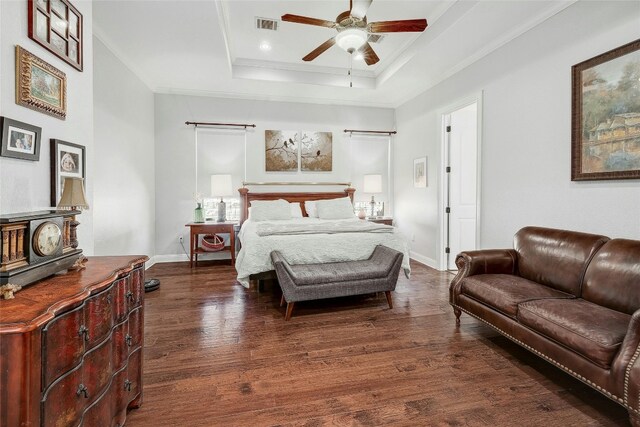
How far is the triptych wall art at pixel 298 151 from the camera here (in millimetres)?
5668

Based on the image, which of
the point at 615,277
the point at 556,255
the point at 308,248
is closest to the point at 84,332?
the point at 308,248

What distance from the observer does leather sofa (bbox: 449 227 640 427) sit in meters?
1.61

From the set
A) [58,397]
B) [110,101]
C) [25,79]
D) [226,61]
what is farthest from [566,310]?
[110,101]

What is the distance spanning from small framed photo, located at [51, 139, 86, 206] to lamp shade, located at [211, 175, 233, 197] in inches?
125

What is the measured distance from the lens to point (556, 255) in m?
2.53

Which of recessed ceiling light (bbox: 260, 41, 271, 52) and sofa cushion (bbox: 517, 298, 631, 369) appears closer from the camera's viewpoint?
sofa cushion (bbox: 517, 298, 631, 369)

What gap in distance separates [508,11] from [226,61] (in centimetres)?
332

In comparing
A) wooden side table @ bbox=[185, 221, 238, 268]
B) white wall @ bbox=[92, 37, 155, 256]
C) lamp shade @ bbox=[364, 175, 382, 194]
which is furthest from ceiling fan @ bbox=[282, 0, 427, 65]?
wooden side table @ bbox=[185, 221, 238, 268]

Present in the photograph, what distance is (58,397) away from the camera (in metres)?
1.03

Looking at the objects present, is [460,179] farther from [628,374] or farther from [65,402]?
[65,402]

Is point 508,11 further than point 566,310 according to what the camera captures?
Yes

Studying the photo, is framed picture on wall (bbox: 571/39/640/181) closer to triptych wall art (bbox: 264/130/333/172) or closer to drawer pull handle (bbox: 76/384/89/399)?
drawer pull handle (bbox: 76/384/89/399)

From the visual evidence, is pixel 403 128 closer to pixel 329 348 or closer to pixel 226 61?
pixel 226 61

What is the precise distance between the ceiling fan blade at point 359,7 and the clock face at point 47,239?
8.31 feet
